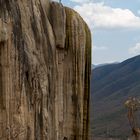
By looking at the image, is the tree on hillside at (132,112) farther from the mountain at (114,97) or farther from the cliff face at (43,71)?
the mountain at (114,97)

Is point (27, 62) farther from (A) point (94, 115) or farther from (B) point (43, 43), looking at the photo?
(A) point (94, 115)

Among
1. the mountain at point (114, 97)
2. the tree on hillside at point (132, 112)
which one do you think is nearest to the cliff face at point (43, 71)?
the tree on hillside at point (132, 112)

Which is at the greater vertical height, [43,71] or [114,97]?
[43,71]

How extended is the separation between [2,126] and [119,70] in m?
170

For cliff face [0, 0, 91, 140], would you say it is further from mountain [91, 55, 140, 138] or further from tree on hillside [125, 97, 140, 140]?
mountain [91, 55, 140, 138]

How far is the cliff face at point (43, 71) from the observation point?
1716cm

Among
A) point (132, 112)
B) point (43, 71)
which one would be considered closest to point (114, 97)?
point (132, 112)

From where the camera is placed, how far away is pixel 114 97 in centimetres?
15362

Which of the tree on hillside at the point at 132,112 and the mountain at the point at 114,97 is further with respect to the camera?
the mountain at the point at 114,97

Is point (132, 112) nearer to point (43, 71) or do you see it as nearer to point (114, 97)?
point (43, 71)

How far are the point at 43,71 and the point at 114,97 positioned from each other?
5353 inches

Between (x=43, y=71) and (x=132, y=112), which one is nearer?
(x=43, y=71)

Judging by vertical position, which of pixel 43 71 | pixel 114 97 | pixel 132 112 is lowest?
pixel 114 97

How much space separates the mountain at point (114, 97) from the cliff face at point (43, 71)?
74305 millimetres
